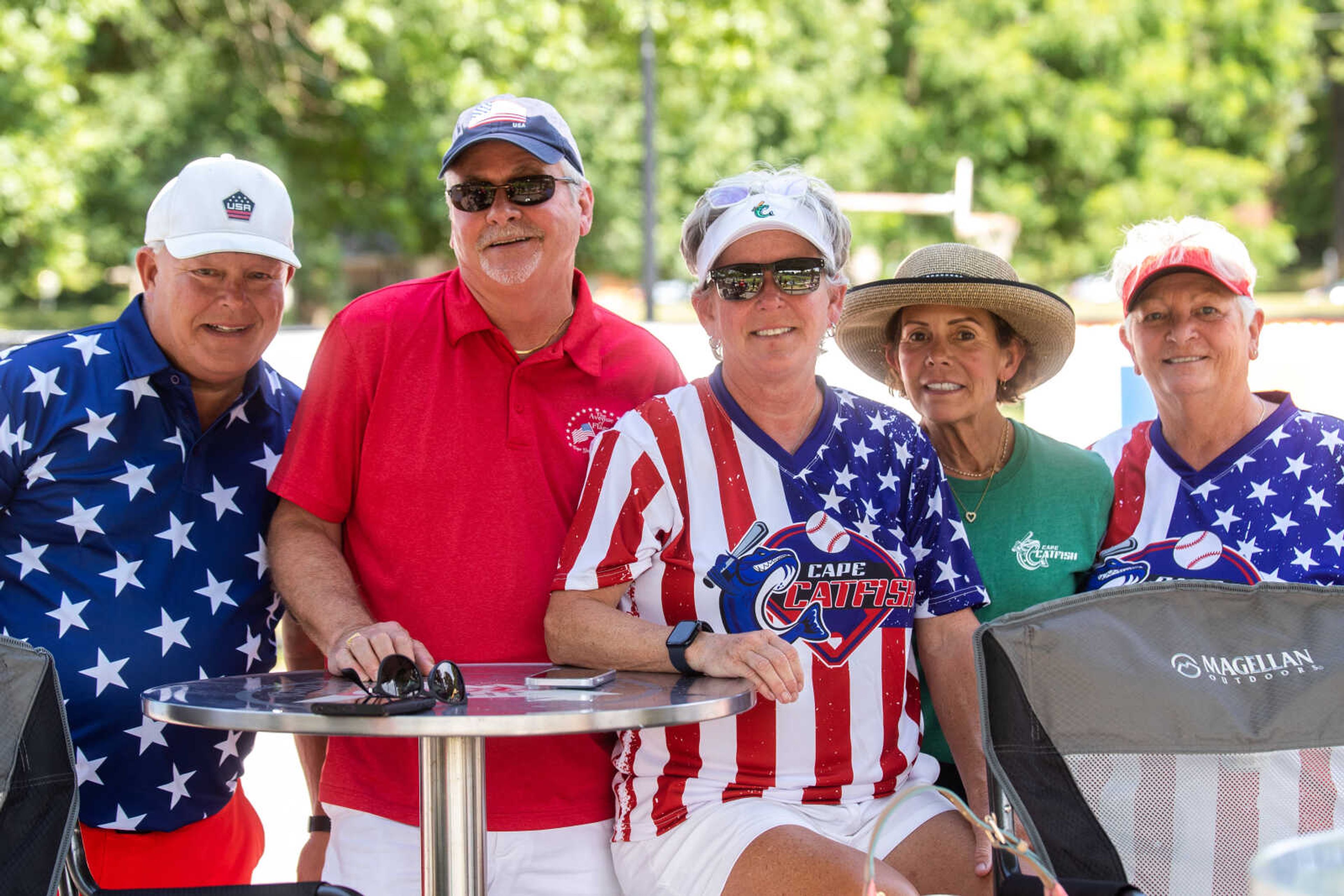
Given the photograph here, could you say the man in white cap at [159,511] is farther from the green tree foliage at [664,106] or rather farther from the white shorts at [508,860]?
the green tree foliage at [664,106]

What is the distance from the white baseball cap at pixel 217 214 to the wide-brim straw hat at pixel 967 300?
4.42ft

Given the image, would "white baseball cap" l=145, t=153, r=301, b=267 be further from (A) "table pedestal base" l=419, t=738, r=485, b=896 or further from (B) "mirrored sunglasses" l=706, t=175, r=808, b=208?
(A) "table pedestal base" l=419, t=738, r=485, b=896

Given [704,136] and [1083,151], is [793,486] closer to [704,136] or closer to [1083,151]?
[704,136]

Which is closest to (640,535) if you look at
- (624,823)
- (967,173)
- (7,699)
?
(624,823)

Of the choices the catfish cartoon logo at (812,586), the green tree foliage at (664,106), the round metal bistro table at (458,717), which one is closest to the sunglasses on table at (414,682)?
the round metal bistro table at (458,717)

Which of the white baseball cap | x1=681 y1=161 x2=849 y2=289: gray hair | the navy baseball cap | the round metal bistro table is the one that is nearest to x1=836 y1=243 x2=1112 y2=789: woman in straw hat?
x1=681 y1=161 x2=849 y2=289: gray hair

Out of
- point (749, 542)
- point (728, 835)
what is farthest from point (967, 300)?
point (728, 835)

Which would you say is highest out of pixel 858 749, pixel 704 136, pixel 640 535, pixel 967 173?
pixel 704 136

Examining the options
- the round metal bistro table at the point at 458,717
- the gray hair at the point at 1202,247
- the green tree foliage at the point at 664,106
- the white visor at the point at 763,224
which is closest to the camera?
the round metal bistro table at the point at 458,717

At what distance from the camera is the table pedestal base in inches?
84.6

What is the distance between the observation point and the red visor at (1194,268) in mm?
3076

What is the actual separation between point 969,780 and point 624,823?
2.41 ft

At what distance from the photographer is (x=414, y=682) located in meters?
2.09

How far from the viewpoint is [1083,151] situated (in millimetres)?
18938
